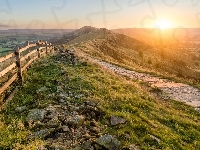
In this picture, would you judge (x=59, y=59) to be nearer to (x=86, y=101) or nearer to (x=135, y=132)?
(x=86, y=101)

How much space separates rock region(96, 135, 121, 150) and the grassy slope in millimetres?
398

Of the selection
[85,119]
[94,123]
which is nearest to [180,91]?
[85,119]

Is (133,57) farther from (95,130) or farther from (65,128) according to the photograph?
(65,128)

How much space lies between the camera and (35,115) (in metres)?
11.5

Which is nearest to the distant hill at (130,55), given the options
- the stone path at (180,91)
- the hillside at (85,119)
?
the stone path at (180,91)

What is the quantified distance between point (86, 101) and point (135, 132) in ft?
9.79

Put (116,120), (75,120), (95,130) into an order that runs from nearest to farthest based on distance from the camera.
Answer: (95,130), (75,120), (116,120)

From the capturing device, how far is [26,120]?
36.6ft

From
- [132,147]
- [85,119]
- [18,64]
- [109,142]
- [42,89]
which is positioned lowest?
[132,147]

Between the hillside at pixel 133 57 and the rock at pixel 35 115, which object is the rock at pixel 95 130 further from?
the hillside at pixel 133 57

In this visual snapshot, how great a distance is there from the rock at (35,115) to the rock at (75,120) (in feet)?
3.58

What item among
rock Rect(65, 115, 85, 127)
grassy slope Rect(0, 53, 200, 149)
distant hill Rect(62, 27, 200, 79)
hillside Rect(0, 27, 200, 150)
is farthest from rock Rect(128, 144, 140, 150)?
distant hill Rect(62, 27, 200, 79)

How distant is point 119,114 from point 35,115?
3.53 metres

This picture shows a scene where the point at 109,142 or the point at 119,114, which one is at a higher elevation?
the point at 119,114
